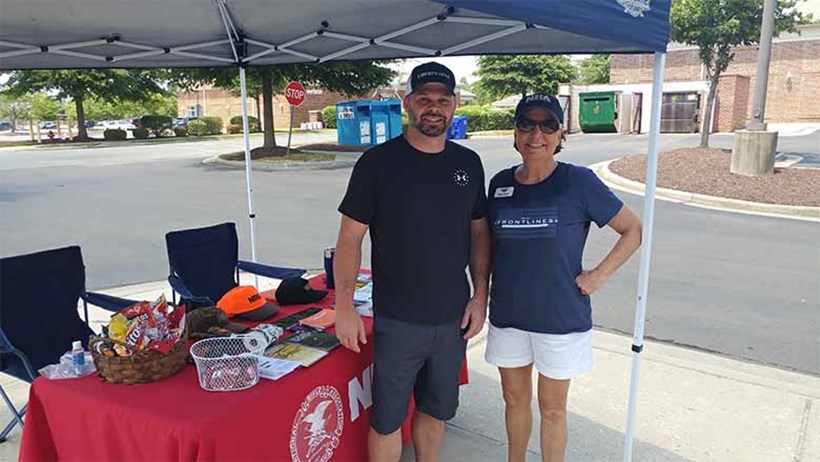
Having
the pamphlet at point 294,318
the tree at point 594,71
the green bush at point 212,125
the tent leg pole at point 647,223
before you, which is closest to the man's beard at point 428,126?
the tent leg pole at point 647,223

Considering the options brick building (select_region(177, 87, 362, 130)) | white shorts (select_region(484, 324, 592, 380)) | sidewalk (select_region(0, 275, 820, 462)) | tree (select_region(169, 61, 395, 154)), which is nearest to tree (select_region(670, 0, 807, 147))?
tree (select_region(169, 61, 395, 154))

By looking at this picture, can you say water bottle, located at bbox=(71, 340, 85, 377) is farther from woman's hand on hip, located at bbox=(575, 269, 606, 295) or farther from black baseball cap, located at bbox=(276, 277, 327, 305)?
woman's hand on hip, located at bbox=(575, 269, 606, 295)

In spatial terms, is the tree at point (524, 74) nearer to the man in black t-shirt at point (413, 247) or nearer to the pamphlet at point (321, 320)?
the pamphlet at point (321, 320)

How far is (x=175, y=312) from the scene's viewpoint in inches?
90.4

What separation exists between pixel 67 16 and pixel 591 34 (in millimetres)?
3018

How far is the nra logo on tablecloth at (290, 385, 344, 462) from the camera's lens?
7.30 feet

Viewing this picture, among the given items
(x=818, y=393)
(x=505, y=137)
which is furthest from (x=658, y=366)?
(x=505, y=137)

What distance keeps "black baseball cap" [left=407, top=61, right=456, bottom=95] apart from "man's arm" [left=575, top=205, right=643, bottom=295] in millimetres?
849

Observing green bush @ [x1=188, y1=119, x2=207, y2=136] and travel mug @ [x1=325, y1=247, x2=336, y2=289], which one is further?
green bush @ [x1=188, y1=119, x2=207, y2=136]

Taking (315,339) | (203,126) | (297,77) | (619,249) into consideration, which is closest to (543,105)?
(619,249)

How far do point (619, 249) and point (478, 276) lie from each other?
23.4 inches

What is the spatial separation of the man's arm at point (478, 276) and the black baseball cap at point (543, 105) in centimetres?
48

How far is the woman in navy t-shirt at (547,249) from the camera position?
238 centimetres

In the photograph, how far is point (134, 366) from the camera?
2041 mm
